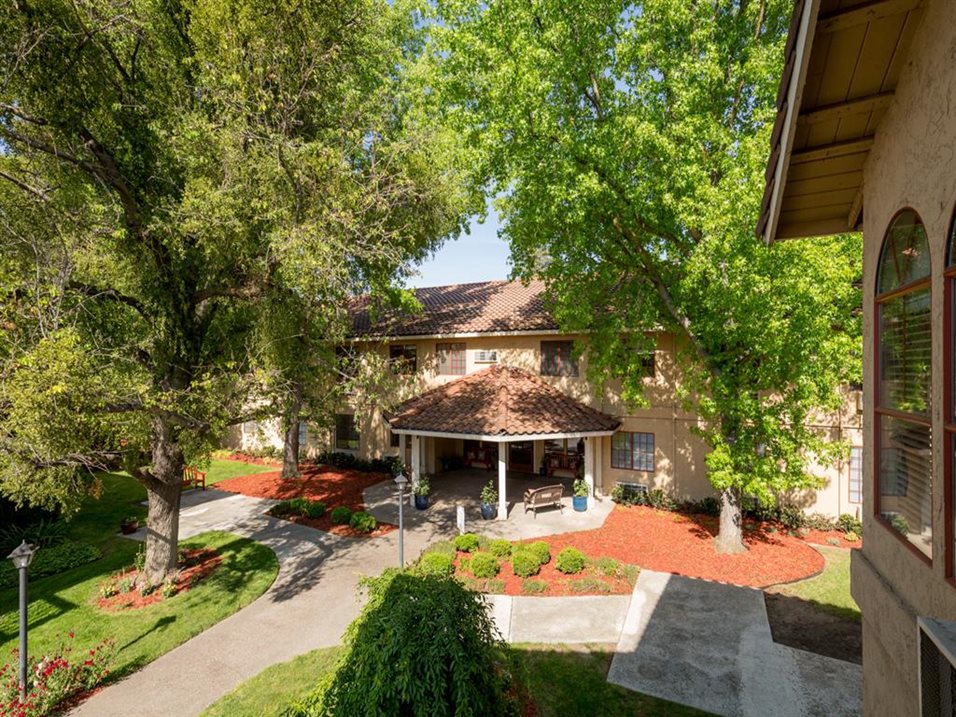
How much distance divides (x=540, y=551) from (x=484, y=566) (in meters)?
1.74

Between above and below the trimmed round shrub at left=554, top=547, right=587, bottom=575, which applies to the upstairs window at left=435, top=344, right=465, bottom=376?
above

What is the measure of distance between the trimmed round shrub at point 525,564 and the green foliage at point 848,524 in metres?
10.1

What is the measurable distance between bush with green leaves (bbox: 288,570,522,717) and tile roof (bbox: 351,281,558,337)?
1313 cm

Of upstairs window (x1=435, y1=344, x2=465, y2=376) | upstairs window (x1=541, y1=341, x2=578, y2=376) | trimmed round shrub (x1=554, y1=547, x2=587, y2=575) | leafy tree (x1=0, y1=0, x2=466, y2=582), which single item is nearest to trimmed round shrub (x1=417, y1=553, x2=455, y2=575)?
trimmed round shrub (x1=554, y1=547, x2=587, y2=575)

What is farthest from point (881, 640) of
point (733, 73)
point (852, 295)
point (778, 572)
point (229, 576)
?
point (229, 576)

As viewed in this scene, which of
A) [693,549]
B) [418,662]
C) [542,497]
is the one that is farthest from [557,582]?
[418,662]

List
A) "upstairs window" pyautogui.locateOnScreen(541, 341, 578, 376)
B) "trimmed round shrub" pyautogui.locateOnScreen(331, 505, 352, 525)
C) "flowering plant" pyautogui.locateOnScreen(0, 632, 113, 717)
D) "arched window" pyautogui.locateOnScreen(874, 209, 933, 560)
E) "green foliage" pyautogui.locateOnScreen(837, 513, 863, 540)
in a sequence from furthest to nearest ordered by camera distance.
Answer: "upstairs window" pyautogui.locateOnScreen(541, 341, 578, 376)
"trimmed round shrub" pyautogui.locateOnScreen(331, 505, 352, 525)
"green foliage" pyautogui.locateOnScreen(837, 513, 863, 540)
"flowering plant" pyautogui.locateOnScreen(0, 632, 113, 717)
"arched window" pyautogui.locateOnScreen(874, 209, 933, 560)

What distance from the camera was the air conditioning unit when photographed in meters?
2.83

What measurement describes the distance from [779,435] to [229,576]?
14056 mm

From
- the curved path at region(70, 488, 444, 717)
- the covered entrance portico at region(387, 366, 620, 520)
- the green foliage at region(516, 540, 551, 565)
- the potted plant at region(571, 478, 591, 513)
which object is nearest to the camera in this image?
the curved path at region(70, 488, 444, 717)

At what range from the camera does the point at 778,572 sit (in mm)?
12086

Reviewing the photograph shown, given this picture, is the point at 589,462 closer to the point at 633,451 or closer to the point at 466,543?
the point at 633,451

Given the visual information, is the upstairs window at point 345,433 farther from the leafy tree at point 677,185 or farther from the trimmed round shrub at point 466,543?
the leafy tree at point 677,185

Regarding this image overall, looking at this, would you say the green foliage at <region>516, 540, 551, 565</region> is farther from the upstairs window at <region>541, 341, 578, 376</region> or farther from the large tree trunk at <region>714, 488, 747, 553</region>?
the upstairs window at <region>541, 341, 578, 376</region>
